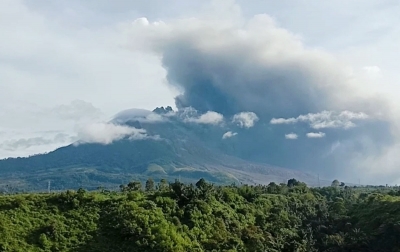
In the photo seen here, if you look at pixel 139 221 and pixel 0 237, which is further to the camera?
pixel 139 221

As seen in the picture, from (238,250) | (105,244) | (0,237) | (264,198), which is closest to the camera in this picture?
(0,237)

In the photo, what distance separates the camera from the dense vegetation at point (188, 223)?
171ft

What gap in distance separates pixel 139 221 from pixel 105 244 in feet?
16.1

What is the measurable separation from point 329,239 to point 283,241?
24.2ft

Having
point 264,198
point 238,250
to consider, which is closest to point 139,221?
point 238,250

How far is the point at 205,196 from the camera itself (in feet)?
213

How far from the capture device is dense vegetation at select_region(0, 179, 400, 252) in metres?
52.0

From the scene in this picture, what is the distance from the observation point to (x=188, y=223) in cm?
5884

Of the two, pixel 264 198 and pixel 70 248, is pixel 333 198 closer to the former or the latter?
pixel 264 198

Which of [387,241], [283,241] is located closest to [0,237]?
[283,241]

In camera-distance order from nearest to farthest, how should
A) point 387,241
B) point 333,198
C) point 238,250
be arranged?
1. point 238,250
2. point 387,241
3. point 333,198

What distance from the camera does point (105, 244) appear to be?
5197cm

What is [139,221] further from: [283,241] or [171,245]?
[283,241]

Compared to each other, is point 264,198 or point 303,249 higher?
point 264,198
